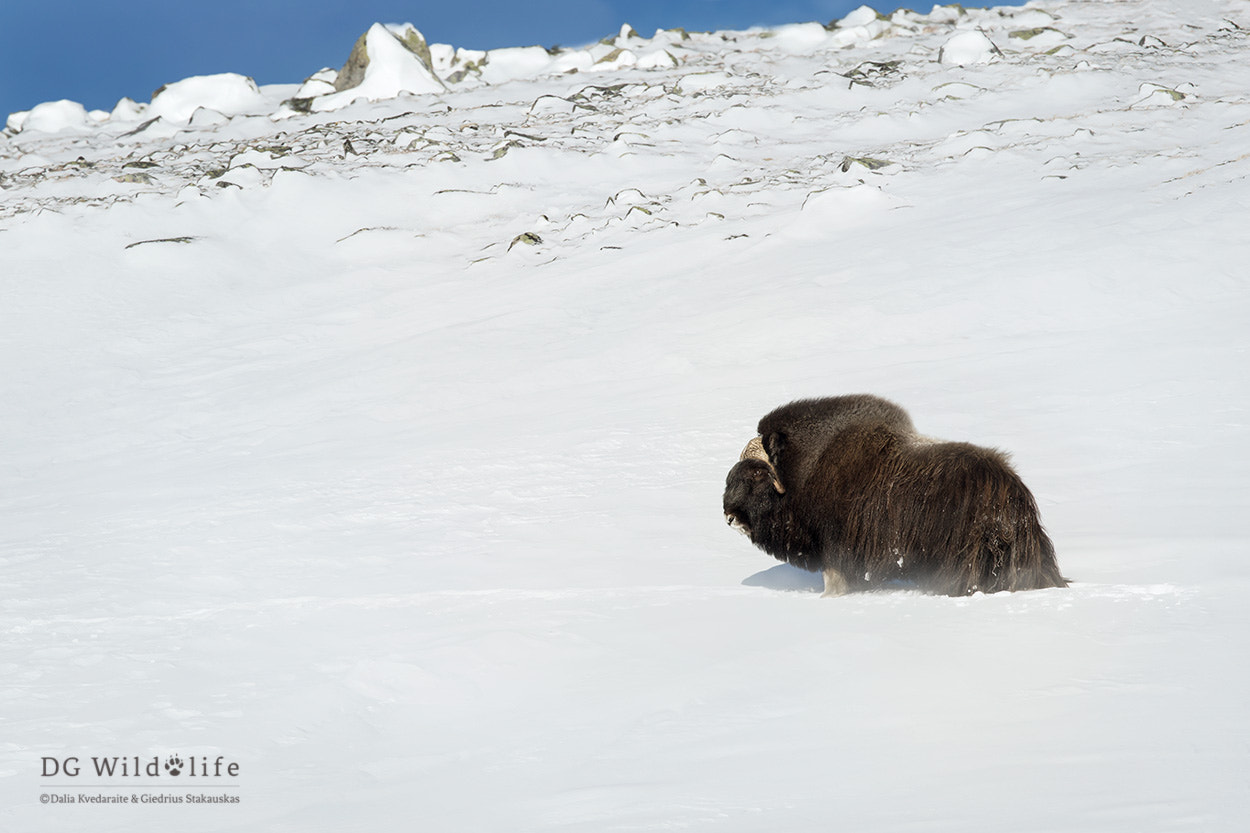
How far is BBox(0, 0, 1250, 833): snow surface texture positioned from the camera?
10.1 ft

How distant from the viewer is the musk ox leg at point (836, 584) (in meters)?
5.13

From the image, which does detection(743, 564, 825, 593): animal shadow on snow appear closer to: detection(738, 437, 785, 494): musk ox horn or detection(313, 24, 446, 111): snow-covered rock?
detection(738, 437, 785, 494): musk ox horn

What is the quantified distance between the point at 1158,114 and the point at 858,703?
72.2 ft

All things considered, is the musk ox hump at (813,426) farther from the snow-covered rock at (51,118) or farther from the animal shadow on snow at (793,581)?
the snow-covered rock at (51,118)

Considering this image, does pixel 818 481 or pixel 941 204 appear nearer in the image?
pixel 818 481

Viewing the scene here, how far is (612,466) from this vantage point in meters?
7.77

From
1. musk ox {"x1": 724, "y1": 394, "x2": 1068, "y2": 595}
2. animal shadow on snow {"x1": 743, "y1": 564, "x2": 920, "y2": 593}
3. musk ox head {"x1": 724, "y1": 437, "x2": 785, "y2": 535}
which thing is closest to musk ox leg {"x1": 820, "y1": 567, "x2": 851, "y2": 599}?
musk ox {"x1": 724, "y1": 394, "x2": 1068, "y2": 595}

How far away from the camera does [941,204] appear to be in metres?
A: 16.2

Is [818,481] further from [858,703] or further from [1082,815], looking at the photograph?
[1082,815]

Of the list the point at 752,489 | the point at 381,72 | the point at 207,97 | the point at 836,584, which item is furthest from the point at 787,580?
the point at 207,97

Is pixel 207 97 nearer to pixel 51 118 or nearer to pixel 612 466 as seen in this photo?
pixel 51 118

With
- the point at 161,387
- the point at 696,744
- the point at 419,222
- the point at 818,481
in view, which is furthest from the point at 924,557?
the point at 419,222

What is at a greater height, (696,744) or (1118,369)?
(1118,369)

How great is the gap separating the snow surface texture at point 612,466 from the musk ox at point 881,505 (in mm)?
209
